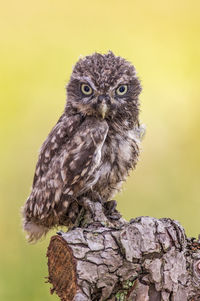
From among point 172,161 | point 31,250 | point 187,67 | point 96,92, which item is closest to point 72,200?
point 96,92

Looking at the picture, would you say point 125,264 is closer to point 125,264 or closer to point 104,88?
point 125,264

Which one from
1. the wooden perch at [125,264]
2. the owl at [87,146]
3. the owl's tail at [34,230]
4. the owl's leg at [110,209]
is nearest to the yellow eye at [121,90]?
the owl at [87,146]

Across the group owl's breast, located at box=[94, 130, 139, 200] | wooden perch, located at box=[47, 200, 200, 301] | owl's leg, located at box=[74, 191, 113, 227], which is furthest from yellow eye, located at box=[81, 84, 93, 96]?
wooden perch, located at box=[47, 200, 200, 301]

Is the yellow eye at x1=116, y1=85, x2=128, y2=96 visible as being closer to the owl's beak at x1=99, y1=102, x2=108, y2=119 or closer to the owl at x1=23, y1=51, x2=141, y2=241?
the owl at x1=23, y1=51, x2=141, y2=241

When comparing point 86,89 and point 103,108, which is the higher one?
point 86,89

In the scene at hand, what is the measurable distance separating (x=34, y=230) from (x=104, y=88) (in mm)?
931

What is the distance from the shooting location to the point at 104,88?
341 cm

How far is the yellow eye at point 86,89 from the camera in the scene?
3482 mm

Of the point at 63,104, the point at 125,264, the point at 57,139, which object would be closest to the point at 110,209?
the point at 57,139

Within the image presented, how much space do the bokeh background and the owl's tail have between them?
102 centimetres

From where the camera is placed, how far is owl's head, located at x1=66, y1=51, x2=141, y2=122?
341 cm

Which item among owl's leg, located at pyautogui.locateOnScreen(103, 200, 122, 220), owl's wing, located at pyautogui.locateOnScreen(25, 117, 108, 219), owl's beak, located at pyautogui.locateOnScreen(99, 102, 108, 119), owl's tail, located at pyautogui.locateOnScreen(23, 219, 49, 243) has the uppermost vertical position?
owl's beak, located at pyautogui.locateOnScreen(99, 102, 108, 119)

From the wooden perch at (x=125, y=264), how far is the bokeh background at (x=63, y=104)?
213cm

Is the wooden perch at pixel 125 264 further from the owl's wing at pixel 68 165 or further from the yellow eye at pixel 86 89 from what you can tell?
the yellow eye at pixel 86 89
